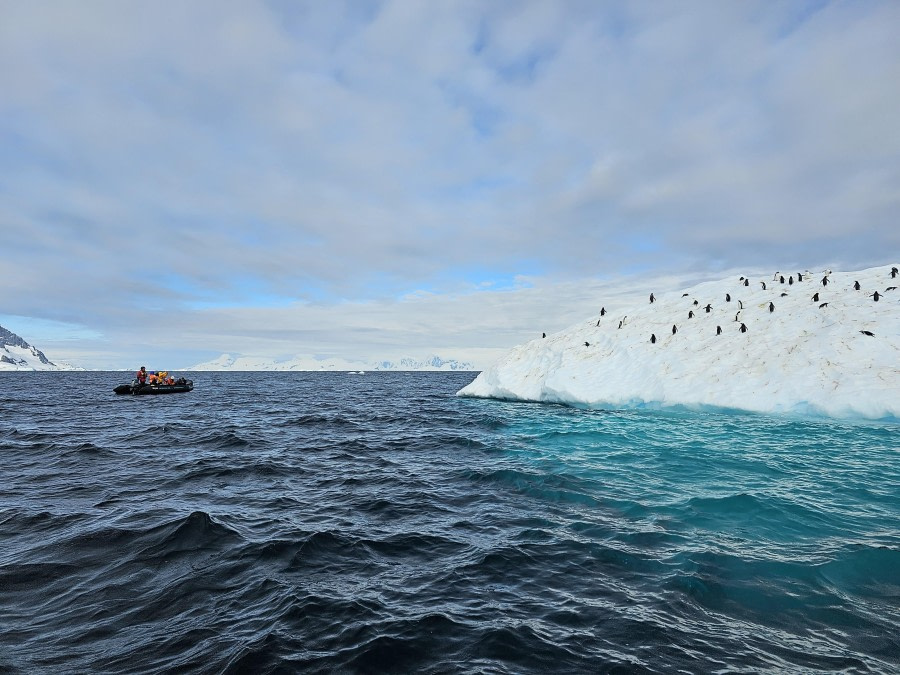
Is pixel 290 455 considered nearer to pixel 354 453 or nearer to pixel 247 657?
pixel 354 453

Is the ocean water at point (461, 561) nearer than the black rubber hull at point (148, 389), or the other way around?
the ocean water at point (461, 561)

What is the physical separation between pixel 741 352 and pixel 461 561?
2525 centimetres

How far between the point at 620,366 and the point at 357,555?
85.1ft

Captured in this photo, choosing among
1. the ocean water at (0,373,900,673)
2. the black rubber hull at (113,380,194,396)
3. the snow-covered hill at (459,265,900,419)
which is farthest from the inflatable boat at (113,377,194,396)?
the snow-covered hill at (459,265,900,419)

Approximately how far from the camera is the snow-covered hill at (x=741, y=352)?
21.2 meters

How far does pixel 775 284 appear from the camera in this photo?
109 feet

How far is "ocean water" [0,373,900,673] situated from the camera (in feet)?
17.4

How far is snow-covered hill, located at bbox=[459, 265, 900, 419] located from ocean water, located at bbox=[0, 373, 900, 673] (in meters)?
6.02

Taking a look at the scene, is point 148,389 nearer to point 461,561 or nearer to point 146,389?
point 146,389

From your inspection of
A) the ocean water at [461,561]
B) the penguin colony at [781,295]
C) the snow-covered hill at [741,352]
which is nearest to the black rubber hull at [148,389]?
the ocean water at [461,561]

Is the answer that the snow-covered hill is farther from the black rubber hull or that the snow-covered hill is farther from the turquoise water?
the black rubber hull

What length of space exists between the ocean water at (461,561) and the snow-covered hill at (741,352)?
6.02 m

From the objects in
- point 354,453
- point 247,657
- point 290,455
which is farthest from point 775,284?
point 247,657

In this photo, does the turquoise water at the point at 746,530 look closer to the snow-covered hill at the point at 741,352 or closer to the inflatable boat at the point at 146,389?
the snow-covered hill at the point at 741,352
